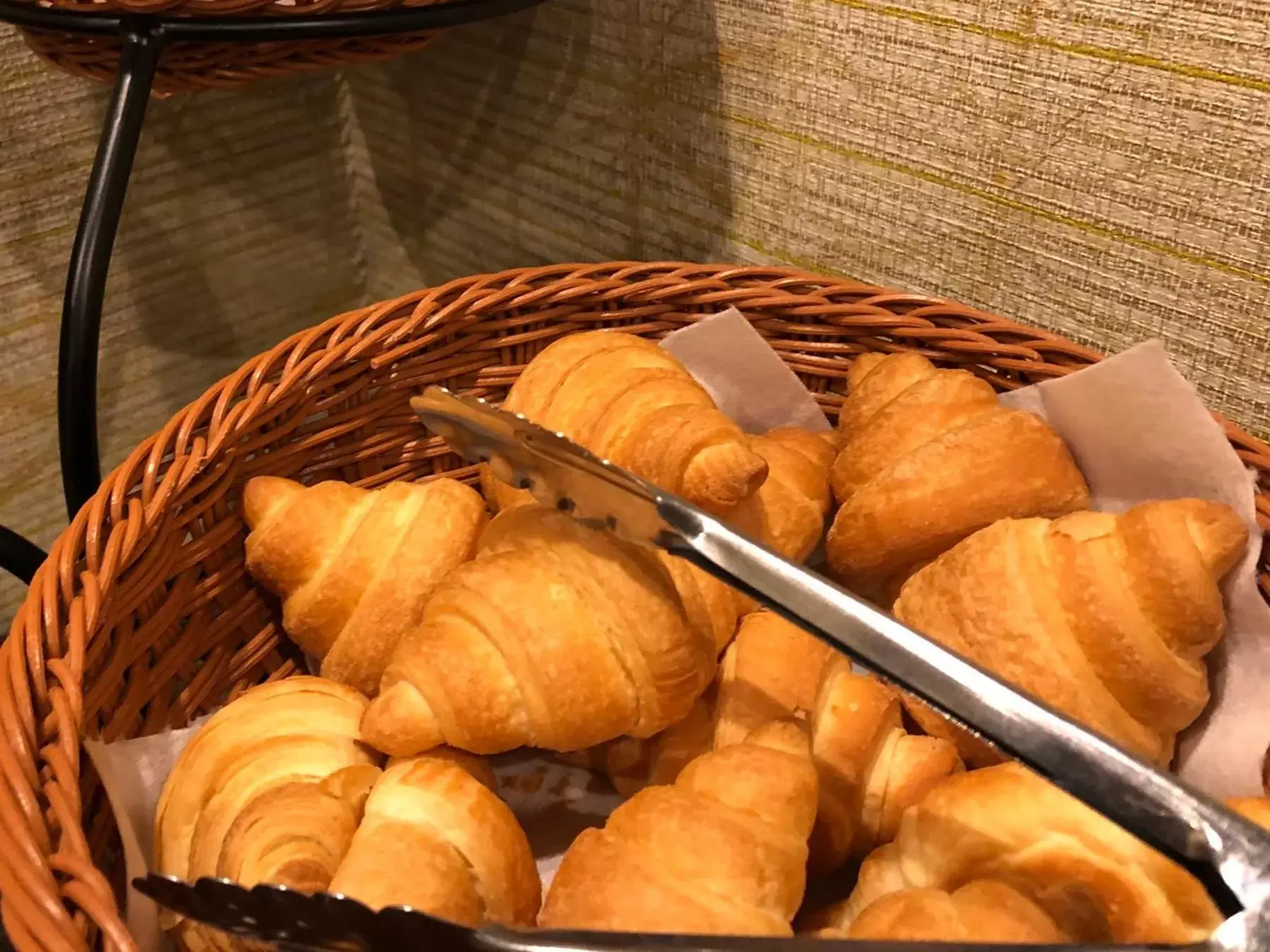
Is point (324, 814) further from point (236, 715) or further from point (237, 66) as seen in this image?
point (237, 66)

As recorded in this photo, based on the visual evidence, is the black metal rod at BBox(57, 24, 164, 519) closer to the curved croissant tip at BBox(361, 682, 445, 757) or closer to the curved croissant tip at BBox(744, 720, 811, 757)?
the curved croissant tip at BBox(361, 682, 445, 757)

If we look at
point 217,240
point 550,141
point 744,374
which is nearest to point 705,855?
point 744,374

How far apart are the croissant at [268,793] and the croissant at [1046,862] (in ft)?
0.87

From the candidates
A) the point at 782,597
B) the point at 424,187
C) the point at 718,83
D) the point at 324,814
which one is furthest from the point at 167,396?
the point at 782,597

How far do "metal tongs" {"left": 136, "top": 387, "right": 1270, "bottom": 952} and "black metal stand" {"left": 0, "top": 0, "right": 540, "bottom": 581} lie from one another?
46cm

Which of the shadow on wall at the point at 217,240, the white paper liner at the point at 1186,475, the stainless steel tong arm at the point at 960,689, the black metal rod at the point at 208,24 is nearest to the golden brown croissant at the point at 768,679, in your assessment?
the stainless steel tong arm at the point at 960,689

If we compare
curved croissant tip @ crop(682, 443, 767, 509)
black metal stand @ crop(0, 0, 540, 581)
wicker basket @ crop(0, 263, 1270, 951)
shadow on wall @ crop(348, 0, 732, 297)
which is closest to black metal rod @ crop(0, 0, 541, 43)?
black metal stand @ crop(0, 0, 540, 581)

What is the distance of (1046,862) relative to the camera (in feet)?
1.60

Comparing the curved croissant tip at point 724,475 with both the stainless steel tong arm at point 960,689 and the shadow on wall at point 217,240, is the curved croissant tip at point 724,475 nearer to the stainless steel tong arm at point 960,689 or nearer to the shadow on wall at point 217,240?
the stainless steel tong arm at point 960,689

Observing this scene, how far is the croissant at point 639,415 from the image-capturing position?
0.61m

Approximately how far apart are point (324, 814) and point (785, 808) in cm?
23

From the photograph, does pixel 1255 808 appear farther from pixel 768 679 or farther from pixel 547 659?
pixel 547 659

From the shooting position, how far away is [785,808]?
1.62 feet

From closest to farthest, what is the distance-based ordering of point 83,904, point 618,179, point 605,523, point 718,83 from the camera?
point 83,904 < point 605,523 < point 718,83 < point 618,179
